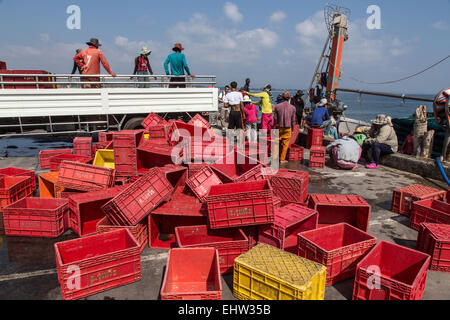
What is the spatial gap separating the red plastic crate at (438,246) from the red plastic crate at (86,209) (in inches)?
191

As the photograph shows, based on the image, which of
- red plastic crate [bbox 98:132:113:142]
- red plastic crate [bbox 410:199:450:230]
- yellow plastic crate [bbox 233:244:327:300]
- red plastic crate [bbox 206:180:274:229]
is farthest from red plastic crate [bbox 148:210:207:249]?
red plastic crate [bbox 98:132:113:142]

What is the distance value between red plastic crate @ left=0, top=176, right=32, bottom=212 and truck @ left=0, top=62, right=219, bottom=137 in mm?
3587

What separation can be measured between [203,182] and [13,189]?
370 cm

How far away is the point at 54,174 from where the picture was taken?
6.53 m

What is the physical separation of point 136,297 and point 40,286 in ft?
4.13

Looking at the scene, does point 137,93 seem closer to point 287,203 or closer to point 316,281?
point 287,203

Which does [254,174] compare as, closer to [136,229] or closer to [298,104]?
[136,229]

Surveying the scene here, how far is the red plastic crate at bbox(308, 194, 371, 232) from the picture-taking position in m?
5.30

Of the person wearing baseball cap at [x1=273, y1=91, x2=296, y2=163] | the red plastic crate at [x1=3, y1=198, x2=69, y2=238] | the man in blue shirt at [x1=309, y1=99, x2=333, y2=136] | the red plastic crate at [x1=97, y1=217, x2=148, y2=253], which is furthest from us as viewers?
the man in blue shirt at [x1=309, y1=99, x2=333, y2=136]

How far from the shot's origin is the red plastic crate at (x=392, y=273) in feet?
10.9

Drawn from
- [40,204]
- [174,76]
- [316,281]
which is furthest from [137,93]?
[316,281]

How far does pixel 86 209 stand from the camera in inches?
214

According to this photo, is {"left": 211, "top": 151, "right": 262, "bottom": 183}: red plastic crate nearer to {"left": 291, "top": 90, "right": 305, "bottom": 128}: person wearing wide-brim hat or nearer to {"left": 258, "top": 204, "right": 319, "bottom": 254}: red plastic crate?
{"left": 258, "top": 204, "right": 319, "bottom": 254}: red plastic crate

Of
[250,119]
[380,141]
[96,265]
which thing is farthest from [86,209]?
[380,141]
